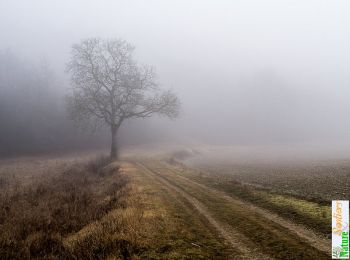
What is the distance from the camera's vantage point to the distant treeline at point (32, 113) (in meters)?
69.6

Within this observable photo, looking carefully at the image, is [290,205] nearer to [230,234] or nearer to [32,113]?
[230,234]

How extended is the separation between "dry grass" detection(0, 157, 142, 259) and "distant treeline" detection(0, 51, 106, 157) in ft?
114

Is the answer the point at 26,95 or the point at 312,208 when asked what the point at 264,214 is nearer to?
the point at 312,208

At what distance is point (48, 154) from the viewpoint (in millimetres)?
65875

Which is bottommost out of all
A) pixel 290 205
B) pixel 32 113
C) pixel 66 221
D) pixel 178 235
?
pixel 66 221

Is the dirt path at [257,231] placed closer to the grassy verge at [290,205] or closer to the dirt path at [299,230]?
the dirt path at [299,230]

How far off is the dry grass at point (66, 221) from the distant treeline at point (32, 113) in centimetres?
3479

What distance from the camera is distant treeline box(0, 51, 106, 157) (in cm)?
6961

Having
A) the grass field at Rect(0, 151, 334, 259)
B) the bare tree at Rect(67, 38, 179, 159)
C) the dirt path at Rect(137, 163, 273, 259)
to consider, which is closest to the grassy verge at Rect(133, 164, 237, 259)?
the grass field at Rect(0, 151, 334, 259)

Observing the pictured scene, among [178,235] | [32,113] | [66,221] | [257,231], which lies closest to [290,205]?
[257,231]

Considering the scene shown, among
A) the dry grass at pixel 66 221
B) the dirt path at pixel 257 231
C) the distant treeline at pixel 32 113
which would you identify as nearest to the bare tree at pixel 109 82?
the distant treeline at pixel 32 113

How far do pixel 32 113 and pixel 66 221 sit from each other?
70657mm

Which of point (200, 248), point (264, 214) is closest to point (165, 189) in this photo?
point (264, 214)

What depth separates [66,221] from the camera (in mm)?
17875
